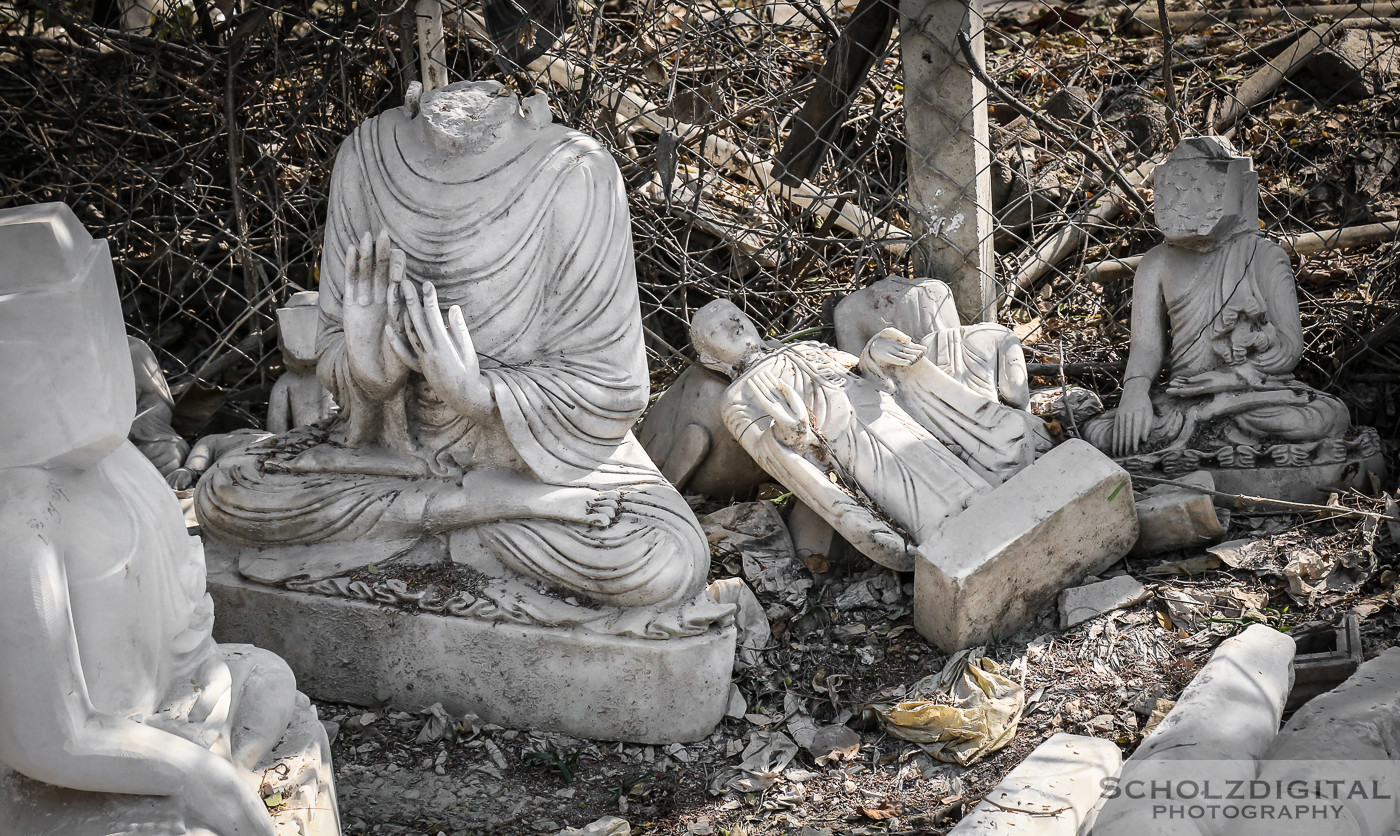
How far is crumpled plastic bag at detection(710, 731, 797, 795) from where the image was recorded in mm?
3398

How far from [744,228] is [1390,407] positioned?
8.14 ft

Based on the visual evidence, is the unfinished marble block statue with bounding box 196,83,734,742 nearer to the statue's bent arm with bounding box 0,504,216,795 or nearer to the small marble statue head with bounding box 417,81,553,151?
the small marble statue head with bounding box 417,81,553,151

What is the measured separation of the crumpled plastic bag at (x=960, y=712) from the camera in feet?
11.2

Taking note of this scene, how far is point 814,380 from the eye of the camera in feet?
13.9

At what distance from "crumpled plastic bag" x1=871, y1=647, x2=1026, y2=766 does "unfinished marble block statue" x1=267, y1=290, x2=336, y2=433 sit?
2.18 metres

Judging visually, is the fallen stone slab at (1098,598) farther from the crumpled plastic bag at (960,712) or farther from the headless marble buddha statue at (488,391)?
the headless marble buddha statue at (488,391)

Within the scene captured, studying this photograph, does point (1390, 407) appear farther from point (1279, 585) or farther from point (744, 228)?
point (744, 228)

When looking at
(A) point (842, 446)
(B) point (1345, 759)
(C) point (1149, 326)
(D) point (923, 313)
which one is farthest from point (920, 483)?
(B) point (1345, 759)

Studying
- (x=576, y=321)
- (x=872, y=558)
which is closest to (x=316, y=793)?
(x=576, y=321)

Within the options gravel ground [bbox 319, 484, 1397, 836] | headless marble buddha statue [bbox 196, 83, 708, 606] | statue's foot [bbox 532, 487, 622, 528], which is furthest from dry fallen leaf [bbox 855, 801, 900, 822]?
statue's foot [bbox 532, 487, 622, 528]

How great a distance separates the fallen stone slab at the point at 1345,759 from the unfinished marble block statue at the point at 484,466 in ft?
4.57

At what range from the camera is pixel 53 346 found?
2.06m

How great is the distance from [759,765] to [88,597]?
6.06ft

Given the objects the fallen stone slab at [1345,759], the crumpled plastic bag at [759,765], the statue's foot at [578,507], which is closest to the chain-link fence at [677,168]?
the statue's foot at [578,507]
